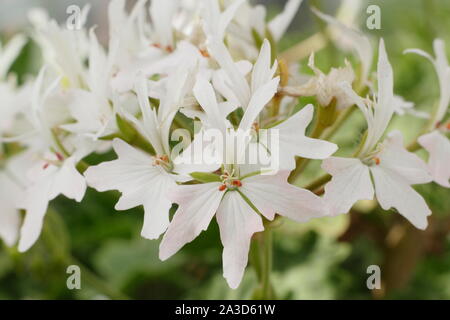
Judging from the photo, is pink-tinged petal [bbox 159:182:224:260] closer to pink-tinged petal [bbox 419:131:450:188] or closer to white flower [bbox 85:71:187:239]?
white flower [bbox 85:71:187:239]

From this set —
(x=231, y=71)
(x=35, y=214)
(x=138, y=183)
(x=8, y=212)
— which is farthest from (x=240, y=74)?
(x=8, y=212)

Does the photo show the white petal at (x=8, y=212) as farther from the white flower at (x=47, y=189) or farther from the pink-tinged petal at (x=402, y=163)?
the pink-tinged petal at (x=402, y=163)

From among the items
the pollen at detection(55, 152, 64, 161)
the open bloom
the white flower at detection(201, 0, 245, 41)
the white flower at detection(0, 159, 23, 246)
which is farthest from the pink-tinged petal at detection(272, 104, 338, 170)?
the white flower at detection(0, 159, 23, 246)

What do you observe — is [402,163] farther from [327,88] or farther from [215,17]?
[215,17]

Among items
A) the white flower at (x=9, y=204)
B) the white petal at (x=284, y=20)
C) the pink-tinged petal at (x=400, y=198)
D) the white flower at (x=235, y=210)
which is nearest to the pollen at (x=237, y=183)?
the white flower at (x=235, y=210)

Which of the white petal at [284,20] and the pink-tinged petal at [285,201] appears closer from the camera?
the pink-tinged petal at [285,201]

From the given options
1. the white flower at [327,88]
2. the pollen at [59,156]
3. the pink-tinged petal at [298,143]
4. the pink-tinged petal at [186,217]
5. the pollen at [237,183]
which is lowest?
the pink-tinged petal at [186,217]

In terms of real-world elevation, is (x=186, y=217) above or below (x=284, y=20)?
below
